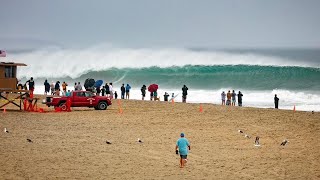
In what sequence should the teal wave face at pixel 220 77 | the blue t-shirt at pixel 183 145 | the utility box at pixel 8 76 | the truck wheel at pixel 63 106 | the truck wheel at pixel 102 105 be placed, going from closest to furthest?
1. the blue t-shirt at pixel 183 145
2. the utility box at pixel 8 76
3. the truck wheel at pixel 63 106
4. the truck wheel at pixel 102 105
5. the teal wave face at pixel 220 77

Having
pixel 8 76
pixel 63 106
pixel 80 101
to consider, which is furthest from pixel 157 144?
pixel 8 76

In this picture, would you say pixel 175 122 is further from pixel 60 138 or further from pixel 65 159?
pixel 65 159

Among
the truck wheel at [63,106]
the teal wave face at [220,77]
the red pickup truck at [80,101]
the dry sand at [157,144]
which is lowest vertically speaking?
the dry sand at [157,144]

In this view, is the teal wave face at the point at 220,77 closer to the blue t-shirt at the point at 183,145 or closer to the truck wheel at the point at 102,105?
the truck wheel at the point at 102,105

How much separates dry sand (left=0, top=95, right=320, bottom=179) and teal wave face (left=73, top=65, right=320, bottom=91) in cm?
3749

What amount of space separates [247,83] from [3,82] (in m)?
43.6

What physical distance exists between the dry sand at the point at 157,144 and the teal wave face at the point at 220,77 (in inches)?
1476

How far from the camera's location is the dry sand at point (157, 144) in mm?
20562

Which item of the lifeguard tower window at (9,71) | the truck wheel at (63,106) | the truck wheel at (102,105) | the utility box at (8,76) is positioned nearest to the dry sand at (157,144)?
the truck wheel at (102,105)

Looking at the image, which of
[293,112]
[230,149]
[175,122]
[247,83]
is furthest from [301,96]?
[230,149]

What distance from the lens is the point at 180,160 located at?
69.9 feet

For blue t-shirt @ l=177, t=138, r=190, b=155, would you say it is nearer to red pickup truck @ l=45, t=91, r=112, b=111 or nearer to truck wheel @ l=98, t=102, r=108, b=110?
red pickup truck @ l=45, t=91, r=112, b=111

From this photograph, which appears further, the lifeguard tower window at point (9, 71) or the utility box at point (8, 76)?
the lifeguard tower window at point (9, 71)

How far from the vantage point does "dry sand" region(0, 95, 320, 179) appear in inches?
810
